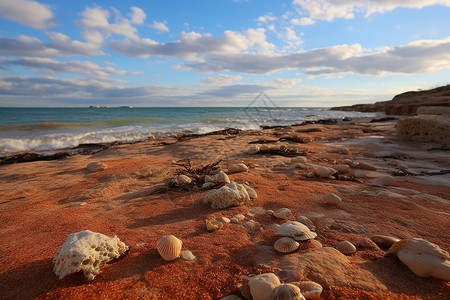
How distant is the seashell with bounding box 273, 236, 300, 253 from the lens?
4.58 ft

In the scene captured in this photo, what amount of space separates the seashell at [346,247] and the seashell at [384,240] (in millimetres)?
227

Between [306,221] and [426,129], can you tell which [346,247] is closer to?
[306,221]

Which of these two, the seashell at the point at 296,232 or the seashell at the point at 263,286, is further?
the seashell at the point at 296,232

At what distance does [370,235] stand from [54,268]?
203 centimetres

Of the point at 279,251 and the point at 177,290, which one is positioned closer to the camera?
the point at 177,290

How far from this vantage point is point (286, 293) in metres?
0.94

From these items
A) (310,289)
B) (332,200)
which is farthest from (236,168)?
(310,289)

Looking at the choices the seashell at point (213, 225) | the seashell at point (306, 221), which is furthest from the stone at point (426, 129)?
the seashell at point (213, 225)

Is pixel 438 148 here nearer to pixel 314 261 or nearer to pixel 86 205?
pixel 314 261

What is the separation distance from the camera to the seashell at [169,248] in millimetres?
1293

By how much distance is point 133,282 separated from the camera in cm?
113

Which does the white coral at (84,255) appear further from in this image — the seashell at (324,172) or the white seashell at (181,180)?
the seashell at (324,172)

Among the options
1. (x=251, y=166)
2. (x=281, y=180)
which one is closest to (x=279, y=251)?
(x=281, y=180)

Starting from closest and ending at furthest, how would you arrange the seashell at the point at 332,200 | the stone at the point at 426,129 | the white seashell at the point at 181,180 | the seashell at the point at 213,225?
the seashell at the point at 213,225 → the seashell at the point at 332,200 → the white seashell at the point at 181,180 → the stone at the point at 426,129
